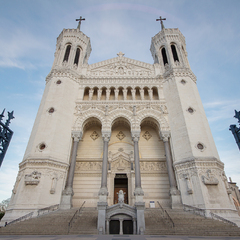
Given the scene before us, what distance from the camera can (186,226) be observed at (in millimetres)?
8977

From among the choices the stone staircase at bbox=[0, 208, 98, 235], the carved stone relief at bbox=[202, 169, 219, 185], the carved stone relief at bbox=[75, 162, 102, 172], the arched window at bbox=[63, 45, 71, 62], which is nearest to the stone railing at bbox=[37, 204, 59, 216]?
the stone staircase at bbox=[0, 208, 98, 235]

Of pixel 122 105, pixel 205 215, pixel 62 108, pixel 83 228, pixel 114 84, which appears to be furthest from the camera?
pixel 114 84

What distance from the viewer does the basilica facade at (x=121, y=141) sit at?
12.3 metres

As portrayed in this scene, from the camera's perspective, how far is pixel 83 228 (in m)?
9.16

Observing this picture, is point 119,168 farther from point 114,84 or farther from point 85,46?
point 85,46

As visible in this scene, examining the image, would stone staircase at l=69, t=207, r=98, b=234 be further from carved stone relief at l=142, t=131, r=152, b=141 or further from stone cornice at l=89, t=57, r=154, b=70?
stone cornice at l=89, t=57, r=154, b=70

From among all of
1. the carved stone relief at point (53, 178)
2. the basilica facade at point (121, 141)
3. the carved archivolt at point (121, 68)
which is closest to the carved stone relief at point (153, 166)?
the basilica facade at point (121, 141)

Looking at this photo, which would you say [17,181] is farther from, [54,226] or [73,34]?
[73,34]

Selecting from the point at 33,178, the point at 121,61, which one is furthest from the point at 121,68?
the point at 33,178

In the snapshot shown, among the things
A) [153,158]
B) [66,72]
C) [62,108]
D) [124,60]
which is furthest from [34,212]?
[124,60]

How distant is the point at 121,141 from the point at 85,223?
9.42 meters

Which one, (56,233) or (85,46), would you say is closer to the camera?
(56,233)

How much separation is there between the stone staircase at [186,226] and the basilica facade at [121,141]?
36.2 inches

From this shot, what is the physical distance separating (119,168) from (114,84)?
9.12 meters
